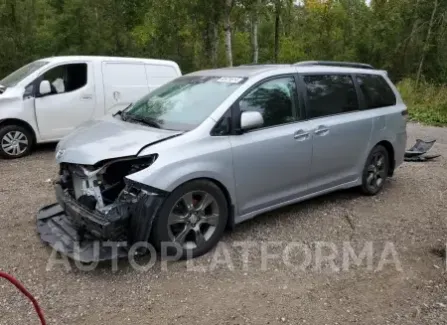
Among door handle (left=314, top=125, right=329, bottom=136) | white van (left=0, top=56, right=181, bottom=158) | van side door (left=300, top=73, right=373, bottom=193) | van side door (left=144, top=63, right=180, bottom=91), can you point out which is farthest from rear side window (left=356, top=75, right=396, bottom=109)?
van side door (left=144, top=63, right=180, bottom=91)

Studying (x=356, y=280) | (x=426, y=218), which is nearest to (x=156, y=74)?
(x=426, y=218)

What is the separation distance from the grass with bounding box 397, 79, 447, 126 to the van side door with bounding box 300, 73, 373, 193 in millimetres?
8021

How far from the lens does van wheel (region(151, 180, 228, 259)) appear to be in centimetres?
380

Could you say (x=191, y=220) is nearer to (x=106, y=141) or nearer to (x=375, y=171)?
(x=106, y=141)

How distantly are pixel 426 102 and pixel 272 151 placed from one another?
11.6 m

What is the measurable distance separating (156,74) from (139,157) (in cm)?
537

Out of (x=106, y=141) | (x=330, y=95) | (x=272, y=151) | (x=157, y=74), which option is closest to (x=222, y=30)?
(x=157, y=74)

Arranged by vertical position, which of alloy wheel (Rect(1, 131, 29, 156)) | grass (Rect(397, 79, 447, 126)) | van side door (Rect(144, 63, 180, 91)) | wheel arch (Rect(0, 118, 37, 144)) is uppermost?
van side door (Rect(144, 63, 180, 91))

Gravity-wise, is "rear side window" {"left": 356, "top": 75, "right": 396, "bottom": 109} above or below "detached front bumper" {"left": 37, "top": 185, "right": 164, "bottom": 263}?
above

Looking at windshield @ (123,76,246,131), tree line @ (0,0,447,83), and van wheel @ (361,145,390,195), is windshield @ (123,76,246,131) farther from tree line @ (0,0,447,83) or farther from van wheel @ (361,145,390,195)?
tree line @ (0,0,447,83)

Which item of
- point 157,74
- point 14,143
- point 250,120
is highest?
point 250,120

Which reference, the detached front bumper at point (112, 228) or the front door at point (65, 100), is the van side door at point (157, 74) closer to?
the front door at point (65, 100)

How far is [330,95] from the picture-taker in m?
5.12

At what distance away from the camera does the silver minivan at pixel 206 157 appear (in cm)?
374
